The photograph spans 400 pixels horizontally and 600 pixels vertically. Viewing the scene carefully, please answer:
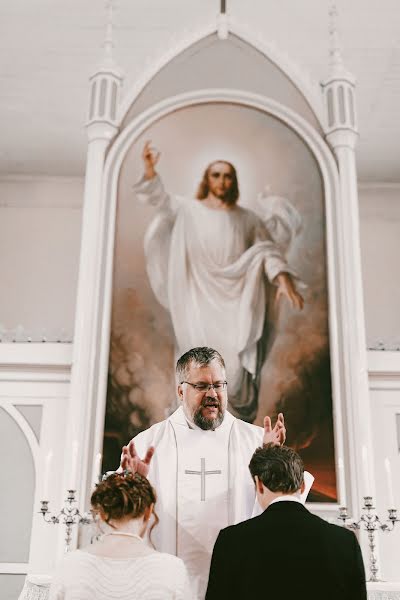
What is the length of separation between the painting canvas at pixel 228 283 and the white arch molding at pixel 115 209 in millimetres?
60

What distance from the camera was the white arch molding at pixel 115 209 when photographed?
5.81 meters

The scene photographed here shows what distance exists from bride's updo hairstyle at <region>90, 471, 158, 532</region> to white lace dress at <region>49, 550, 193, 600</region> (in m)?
0.15

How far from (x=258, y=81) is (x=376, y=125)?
8.28ft

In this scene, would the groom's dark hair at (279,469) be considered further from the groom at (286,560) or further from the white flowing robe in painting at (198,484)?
the white flowing robe in painting at (198,484)

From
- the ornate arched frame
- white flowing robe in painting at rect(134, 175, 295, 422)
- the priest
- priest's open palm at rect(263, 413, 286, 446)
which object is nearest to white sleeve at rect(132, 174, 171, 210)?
white flowing robe in painting at rect(134, 175, 295, 422)

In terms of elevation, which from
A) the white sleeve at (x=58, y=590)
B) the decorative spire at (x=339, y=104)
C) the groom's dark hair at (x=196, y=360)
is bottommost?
the white sleeve at (x=58, y=590)

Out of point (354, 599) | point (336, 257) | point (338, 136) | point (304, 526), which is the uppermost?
point (338, 136)

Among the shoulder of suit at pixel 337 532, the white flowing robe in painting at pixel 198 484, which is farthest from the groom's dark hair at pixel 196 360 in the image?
the shoulder of suit at pixel 337 532

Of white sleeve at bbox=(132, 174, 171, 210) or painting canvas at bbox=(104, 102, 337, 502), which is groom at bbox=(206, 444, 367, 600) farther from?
white sleeve at bbox=(132, 174, 171, 210)

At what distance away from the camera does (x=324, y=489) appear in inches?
217

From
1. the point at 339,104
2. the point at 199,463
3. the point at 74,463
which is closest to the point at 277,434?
the point at 199,463

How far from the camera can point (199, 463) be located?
139 inches

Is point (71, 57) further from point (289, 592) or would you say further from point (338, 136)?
point (289, 592)

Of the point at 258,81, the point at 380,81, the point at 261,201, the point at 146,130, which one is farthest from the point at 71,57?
the point at 380,81
